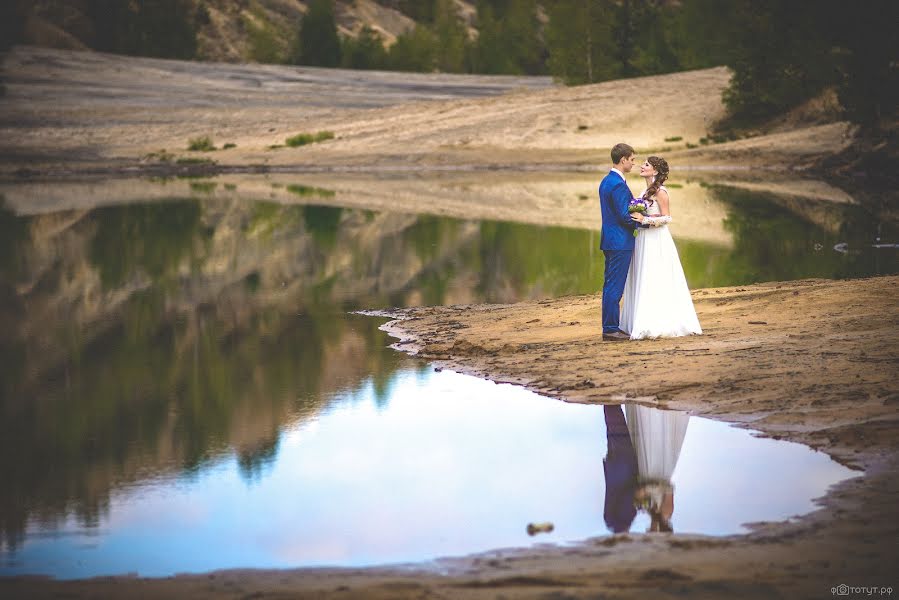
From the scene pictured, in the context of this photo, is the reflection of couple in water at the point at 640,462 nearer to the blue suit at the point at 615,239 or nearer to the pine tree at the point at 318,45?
the blue suit at the point at 615,239

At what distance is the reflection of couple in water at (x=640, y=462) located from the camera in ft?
26.3

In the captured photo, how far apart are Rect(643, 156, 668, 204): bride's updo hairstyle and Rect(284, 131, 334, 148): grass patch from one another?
50.3m

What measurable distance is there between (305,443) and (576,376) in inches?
105

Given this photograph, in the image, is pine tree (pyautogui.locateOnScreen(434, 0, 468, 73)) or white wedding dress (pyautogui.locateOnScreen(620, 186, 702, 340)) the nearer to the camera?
white wedding dress (pyautogui.locateOnScreen(620, 186, 702, 340))

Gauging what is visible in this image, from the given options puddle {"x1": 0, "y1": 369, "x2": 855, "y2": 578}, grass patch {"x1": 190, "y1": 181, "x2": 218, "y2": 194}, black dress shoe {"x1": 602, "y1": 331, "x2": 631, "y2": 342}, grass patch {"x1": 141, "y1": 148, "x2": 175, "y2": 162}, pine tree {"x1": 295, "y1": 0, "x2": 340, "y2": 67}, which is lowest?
puddle {"x1": 0, "y1": 369, "x2": 855, "y2": 578}

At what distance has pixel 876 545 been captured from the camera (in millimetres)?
6844

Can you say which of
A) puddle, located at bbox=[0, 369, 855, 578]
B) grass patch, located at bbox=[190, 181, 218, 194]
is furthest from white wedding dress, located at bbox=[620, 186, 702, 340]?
grass patch, located at bbox=[190, 181, 218, 194]

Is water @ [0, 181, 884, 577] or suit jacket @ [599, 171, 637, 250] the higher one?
suit jacket @ [599, 171, 637, 250]

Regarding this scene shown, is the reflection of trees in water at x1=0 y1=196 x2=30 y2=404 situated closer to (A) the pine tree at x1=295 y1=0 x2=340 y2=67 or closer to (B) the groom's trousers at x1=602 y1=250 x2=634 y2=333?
(B) the groom's trousers at x1=602 y1=250 x2=634 y2=333

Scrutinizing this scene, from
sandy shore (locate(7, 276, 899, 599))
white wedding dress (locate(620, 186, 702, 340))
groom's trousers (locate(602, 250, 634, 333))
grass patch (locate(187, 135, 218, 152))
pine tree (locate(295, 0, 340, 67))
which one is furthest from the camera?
pine tree (locate(295, 0, 340, 67))

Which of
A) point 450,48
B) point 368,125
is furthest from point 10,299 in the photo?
point 450,48

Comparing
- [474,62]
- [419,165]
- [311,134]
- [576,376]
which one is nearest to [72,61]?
[311,134]

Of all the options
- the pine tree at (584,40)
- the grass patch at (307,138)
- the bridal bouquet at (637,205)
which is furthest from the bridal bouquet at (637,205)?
the pine tree at (584,40)

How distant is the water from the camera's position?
786 cm
